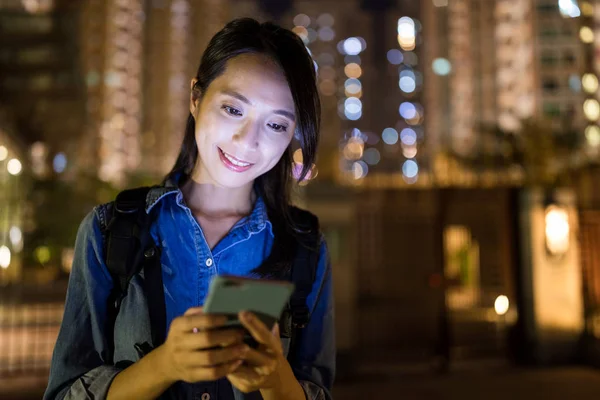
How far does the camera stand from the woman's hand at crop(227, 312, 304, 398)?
0.91 m

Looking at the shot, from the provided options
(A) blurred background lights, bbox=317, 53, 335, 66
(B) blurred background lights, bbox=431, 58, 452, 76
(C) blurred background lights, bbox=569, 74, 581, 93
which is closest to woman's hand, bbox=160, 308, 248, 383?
(C) blurred background lights, bbox=569, 74, 581, 93

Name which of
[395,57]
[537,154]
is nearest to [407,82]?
[395,57]

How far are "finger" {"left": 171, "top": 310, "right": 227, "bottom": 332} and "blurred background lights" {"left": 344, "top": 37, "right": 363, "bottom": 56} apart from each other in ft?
254

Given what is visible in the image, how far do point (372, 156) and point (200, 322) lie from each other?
72.5 metres

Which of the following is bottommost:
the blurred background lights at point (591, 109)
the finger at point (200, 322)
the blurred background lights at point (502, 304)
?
the blurred background lights at point (502, 304)

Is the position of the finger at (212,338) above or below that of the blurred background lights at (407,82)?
below

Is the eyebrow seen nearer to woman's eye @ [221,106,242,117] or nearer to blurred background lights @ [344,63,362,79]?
woman's eye @ [221,106,242,117]

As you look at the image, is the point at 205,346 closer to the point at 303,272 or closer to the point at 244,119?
the point at 303,272

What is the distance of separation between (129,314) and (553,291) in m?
6.82

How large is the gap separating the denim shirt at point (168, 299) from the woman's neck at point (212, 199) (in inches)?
2.9

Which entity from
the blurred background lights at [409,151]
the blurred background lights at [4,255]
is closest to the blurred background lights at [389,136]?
the blurred background lights at [409,151]

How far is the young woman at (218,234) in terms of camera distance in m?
1.20

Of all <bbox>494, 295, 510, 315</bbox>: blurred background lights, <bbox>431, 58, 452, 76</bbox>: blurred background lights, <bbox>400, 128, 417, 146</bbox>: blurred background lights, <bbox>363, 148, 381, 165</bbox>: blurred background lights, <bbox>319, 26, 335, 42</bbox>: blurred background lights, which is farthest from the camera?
<bbox>319, 26, 335, 42</bbox>: blurred background lights

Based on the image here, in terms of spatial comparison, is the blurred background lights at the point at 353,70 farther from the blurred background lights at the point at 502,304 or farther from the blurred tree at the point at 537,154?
the blurred background lights at the point at 502,304
